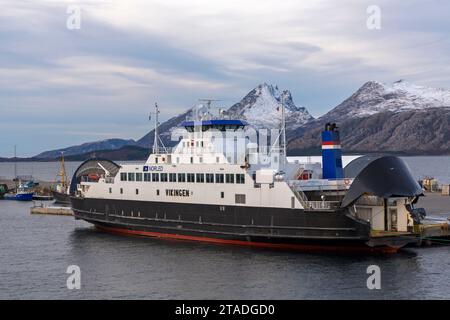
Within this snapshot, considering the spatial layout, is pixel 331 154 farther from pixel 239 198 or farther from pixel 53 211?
pixel 53 211

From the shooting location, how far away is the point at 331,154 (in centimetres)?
3969

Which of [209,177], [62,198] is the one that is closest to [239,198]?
[209,177]

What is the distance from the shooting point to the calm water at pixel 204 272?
94.4 ft

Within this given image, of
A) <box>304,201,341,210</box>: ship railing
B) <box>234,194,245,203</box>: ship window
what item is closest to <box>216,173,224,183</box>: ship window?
<box>234,194,245,203</box>: ship window

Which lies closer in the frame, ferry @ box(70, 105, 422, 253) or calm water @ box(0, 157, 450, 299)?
calm water @ box(0, 157, 450, 299)

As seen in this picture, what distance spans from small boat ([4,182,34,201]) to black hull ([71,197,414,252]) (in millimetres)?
41978

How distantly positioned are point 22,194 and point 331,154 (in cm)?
5793

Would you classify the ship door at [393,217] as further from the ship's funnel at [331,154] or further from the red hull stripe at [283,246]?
the ship's funnel at [331,154]

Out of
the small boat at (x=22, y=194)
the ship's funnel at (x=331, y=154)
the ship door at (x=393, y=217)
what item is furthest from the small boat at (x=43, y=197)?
the ship door at (x=393, y=217)

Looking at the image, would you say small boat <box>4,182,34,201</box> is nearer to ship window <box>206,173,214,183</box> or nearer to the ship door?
ship window <box>206,173,214,183</box>

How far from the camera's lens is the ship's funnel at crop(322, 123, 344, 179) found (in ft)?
130

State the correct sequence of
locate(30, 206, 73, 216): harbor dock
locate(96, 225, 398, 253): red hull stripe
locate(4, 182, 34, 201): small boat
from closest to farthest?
locate(96, 225, 398, 253): red hull stripe < locate(30, 206, 73, 216): harbor dock < locate(4, 182, 34, 201): small boat
